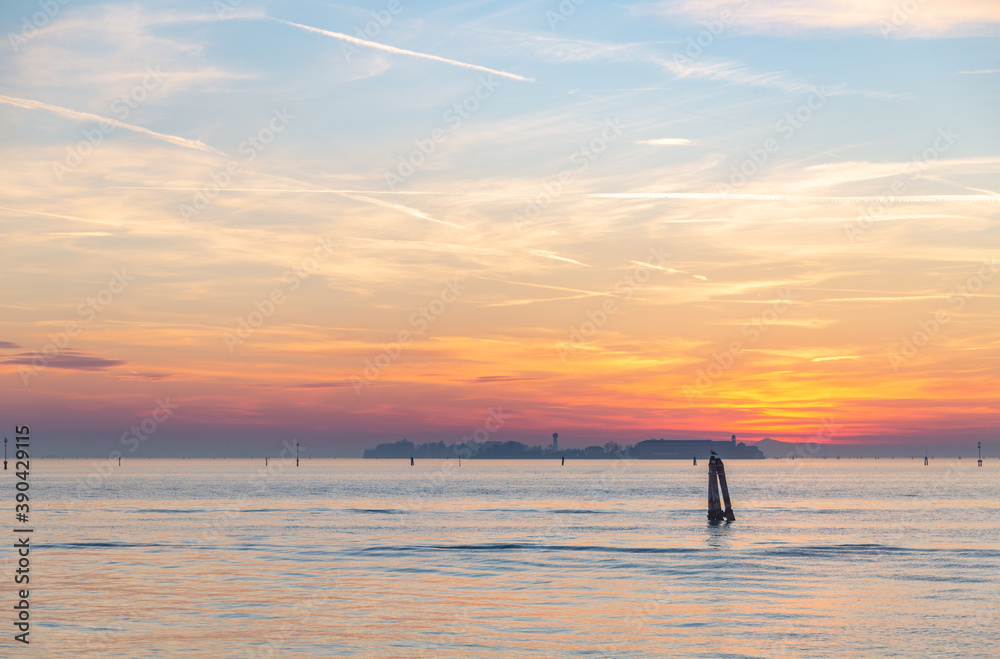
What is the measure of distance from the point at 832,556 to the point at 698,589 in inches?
595

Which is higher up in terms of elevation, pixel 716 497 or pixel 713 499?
pixel 716 497

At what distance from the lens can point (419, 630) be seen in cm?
2900

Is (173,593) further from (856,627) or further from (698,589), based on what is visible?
(856,627)

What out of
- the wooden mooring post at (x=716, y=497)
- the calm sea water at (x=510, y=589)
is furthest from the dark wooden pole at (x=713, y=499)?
the calm sea water at (x=510, y=589)

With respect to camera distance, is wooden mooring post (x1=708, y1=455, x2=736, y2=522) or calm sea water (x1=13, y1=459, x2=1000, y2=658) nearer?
calm sea water (x1=13, y1=459, x2=1000, y2=658)

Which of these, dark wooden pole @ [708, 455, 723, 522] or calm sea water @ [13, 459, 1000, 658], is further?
dark wooden pole @ [708, 455, 723, 522]

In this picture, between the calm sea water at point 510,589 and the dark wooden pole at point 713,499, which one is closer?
the calm sea water at point 510,589

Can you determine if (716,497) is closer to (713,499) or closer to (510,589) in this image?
(713,499)

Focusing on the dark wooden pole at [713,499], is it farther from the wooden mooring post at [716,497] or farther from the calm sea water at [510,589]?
the calm sea water at [510,589]

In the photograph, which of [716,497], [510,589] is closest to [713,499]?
[716,497]

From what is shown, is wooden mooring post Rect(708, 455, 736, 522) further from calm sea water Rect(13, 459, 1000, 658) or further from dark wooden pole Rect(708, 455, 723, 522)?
calm sea water Rect(13, 459, 1000, 658)

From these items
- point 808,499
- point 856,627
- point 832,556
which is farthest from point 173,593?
point 808,499

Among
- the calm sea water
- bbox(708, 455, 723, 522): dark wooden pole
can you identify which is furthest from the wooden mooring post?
the calm sea water

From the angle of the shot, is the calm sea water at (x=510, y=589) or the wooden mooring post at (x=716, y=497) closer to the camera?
the calm sea water at (x=510, y=589)
